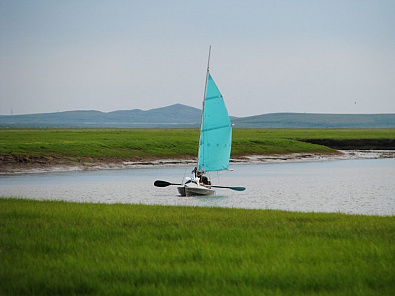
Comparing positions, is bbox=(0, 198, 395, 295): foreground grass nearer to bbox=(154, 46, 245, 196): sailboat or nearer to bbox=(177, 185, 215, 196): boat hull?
bbox=(177, 185, 215, 196): boat hull

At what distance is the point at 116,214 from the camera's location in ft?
68.5

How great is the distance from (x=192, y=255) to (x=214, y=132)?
Answer: 1015 inches

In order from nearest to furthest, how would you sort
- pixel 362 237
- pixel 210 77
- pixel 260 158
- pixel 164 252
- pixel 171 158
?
1. pixel 164 252
2. pixel 362 237
3. pixel 210 77
4. pixel 171 158
5. pixel 260 158

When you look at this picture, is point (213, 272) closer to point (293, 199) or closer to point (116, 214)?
point (116, 214)

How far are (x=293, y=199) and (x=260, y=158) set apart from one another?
1682 inches

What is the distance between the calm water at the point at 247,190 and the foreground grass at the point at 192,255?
35.8 feet

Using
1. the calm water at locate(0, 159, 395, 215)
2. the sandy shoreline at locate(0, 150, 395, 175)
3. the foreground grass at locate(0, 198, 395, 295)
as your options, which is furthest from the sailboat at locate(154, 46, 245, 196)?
the sandy shoreline at locate(0, 150, 395, 175)

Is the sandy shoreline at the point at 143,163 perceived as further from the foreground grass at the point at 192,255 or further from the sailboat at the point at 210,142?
the foreground grass at the point at 192,255

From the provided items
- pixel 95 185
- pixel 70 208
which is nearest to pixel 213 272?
pixel 70 208

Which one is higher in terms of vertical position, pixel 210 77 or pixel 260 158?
pixel 210 77

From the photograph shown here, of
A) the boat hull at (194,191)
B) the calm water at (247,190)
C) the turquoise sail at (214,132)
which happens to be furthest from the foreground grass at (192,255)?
the turquoise sail at (214,132)

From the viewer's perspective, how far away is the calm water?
32.0 metres

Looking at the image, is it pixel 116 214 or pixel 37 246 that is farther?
pixel 116 214

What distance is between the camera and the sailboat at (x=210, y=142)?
37.9 metres
